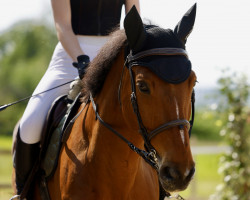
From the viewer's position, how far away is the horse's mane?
3312 millimetres

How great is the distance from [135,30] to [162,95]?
0.51m

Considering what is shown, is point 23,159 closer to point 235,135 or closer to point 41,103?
point 41,103

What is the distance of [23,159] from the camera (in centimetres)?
399

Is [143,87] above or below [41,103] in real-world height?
above

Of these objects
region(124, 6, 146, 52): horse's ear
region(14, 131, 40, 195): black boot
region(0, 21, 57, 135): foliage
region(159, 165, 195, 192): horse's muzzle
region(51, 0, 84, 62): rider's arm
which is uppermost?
region(124, 6, 146, 52): horse's ear

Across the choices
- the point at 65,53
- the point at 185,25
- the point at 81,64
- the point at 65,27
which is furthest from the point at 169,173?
the point at 65,53

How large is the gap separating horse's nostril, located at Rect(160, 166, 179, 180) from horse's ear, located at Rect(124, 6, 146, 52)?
0.83 meters

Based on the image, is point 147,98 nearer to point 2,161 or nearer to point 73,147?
point 73,147

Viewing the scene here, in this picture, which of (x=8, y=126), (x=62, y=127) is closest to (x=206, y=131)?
(x=8, y=126)

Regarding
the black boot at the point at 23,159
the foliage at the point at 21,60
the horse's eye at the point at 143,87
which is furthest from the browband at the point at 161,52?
the foliage at the point at 21,60

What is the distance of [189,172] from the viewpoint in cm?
271

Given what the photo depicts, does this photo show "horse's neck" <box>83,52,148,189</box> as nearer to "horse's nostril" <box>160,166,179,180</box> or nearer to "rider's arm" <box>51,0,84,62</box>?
"horse's nostril" <box>160,166,179,180</box>

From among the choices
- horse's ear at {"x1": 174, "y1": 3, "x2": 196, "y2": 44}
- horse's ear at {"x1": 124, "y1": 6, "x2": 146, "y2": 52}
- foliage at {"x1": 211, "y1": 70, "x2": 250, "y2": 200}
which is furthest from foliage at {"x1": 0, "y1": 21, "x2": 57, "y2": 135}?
horse's ear at {"x1": 124, "y1": 6, "x2": 146, "y2": 52}

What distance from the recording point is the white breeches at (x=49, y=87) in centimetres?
391
